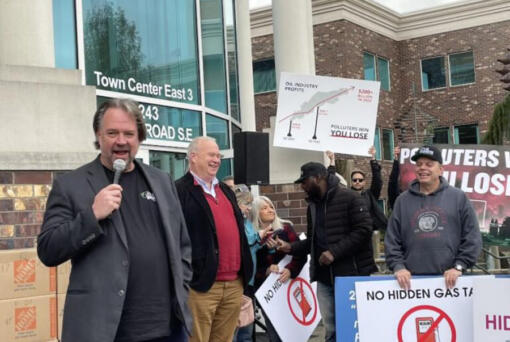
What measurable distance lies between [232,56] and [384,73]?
1627 cm

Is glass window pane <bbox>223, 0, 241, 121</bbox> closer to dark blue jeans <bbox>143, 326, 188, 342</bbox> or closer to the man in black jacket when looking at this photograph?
the man in black jacket

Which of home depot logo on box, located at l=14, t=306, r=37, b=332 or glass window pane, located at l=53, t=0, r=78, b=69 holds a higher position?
glass window pane, located at l=53, t=0, r=78, b=69

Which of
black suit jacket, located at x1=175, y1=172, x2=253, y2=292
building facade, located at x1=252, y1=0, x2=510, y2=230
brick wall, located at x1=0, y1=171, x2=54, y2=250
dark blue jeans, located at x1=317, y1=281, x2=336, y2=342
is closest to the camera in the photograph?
black suit jacket, located at x1=175, y1=172, x2=253, y2=292

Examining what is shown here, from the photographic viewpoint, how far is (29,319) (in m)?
5.71

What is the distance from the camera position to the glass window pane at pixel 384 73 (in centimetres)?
2944

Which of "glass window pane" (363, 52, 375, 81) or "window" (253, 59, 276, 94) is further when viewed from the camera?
"window" (253, 59, 276, 94)

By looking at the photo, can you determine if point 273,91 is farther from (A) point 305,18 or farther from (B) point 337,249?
(B) point 337,249

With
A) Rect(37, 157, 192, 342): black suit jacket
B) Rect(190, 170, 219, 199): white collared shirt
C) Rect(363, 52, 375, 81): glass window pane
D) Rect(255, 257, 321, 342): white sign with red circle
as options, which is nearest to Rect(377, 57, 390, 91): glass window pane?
Rect(363, 52, 375, 81): glass window pane

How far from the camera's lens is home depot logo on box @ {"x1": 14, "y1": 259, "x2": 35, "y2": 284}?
570 cm

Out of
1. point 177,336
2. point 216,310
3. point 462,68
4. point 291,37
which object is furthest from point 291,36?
point 462,68

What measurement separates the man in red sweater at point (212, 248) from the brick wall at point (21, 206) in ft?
4.78

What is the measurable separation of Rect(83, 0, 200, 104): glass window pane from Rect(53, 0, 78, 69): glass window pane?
0.22 m

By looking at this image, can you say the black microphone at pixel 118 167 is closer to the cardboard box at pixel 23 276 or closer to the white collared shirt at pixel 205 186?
the white collared shirt at pixel 205 186

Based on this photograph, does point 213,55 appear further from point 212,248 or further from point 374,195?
point 212,248
